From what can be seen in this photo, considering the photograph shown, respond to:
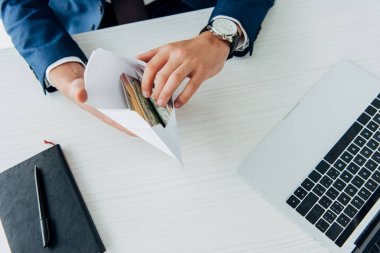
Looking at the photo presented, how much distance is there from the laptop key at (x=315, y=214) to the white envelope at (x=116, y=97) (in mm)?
251

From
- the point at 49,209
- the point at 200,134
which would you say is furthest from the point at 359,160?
the point at 49,209

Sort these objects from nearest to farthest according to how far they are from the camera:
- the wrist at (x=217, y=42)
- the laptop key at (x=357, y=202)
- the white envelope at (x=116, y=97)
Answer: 1. the white envelope at (x=116, y=97)
2. the laptop key at (x=357, y=202)
3. the wrist at (x=217, y=42)

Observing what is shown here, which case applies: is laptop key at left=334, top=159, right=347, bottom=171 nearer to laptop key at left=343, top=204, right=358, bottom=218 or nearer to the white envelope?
laptop key at left=343, top=204, right=358, bottom=218

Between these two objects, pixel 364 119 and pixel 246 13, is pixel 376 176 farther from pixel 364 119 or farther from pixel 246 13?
pixel 246 13

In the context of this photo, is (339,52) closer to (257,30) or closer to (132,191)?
(257,30)

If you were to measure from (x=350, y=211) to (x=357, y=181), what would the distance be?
6 centimetres

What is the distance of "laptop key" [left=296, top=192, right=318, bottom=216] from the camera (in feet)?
2.01

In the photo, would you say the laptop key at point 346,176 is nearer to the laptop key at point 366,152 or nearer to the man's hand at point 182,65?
the laptop key at point 366,152

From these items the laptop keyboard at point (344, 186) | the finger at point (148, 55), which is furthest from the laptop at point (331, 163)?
the finger at point (148, 55)

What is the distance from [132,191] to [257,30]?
416mm

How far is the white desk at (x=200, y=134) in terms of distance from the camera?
2.03ft

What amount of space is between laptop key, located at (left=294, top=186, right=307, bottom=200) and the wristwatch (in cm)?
30

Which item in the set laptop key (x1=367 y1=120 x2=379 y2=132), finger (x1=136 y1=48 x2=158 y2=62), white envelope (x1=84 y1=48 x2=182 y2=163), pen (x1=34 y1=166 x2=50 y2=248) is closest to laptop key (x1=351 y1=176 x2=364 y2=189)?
laptop key (x1=367 y1=120 x2=379 y2=132)

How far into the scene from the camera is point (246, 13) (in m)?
0.74
